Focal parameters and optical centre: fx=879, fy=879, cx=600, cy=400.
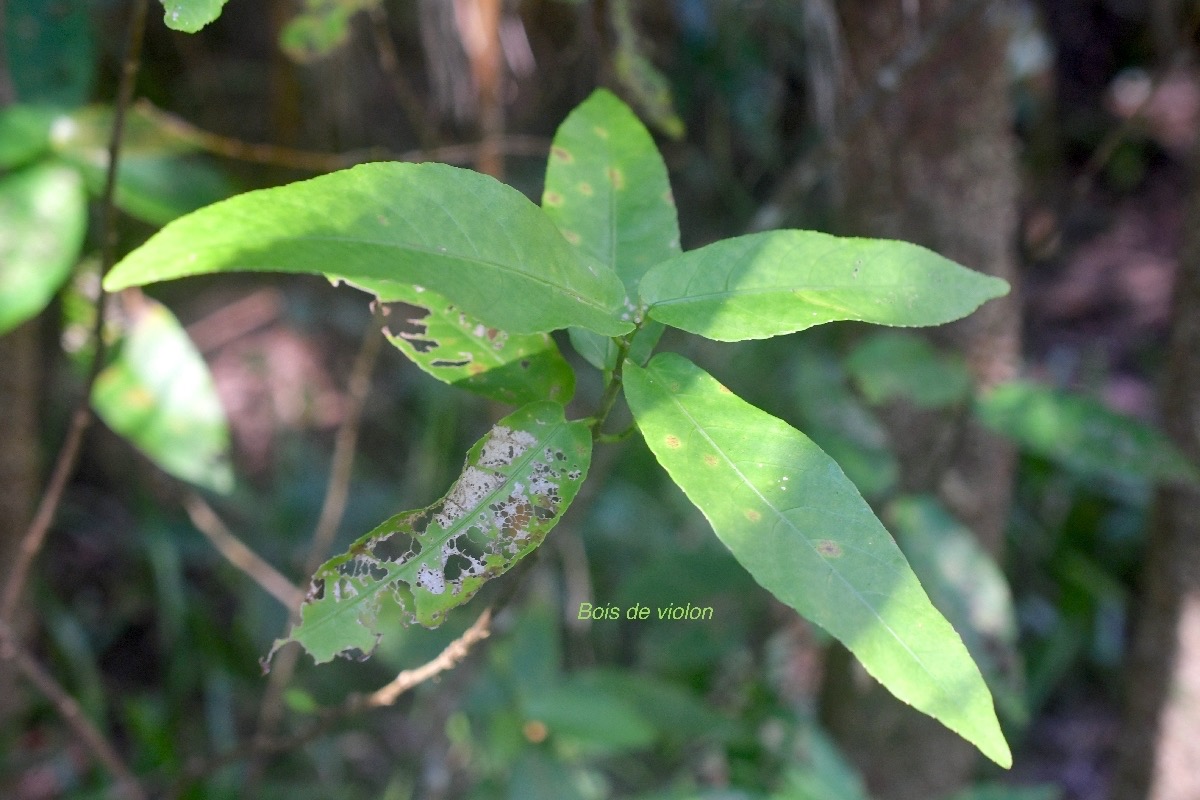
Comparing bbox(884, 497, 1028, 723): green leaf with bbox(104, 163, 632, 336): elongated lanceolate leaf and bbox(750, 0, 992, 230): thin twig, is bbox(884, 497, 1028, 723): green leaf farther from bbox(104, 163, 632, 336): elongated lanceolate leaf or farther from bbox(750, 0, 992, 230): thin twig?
bbox(104, 163, 632, 336): elongated lanceolate leaf

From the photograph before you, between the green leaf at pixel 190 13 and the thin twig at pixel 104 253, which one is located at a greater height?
the green leaf at pixel 190 13

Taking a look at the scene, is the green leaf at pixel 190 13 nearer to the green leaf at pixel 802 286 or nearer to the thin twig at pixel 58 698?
the green leaf at pixel 802 286

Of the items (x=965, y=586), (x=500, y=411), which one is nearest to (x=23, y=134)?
(x=500, y=411)

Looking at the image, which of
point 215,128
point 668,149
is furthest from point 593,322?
point 668,149

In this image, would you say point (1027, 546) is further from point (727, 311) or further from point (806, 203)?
point (727, 311)

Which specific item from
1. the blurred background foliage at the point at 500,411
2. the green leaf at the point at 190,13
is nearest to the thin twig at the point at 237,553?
the blurred background foliage at the point at 500,411

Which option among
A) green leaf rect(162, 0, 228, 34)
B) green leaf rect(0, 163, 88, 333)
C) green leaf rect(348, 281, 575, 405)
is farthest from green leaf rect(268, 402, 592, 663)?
green leaf rect(0, 163, 88, 333)

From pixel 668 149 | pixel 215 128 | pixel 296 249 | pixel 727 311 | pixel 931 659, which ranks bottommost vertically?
pixel 668 149
